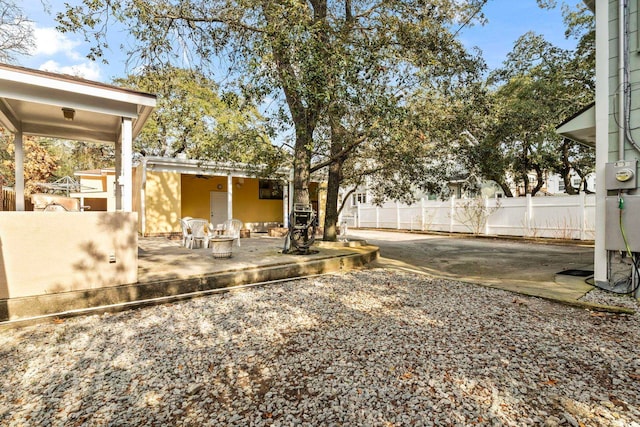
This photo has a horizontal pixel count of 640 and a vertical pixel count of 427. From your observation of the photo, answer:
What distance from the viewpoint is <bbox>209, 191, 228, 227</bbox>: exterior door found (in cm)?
1360

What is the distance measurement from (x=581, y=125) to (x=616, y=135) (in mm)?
694

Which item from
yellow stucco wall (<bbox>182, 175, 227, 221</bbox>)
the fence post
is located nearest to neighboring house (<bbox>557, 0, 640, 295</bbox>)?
the fence post

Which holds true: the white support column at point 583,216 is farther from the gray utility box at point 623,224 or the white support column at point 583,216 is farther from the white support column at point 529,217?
the gray utility box at point 623,224

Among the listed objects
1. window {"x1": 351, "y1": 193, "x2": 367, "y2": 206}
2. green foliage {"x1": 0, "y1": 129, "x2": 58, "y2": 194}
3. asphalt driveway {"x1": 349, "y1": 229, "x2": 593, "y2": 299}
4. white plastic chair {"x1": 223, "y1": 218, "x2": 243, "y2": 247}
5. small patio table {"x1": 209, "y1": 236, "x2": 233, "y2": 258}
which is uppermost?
A: green foliage {"x1": 0, "y1": 129, "x2": 58, "y2": 194}

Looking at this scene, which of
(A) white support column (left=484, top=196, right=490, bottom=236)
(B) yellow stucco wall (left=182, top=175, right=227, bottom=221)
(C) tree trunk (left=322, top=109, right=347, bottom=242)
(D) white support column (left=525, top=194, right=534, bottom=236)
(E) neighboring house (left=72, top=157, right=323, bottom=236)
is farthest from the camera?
(A) white support column (left=484, top=196, right=490, bottom=236)

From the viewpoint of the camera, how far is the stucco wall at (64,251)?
3.68 m

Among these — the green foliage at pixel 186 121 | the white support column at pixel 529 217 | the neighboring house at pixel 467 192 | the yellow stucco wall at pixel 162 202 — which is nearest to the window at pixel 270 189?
the green foliage at pixel 186 121

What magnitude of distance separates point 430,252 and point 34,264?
9.17m

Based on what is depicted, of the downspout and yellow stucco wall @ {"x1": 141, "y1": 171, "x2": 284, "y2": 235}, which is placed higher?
the downspout

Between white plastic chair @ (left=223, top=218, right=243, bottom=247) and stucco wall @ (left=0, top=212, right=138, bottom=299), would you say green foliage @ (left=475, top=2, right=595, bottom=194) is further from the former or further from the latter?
stucco wall @ (left=0, top=212, right=138, bottom=299)

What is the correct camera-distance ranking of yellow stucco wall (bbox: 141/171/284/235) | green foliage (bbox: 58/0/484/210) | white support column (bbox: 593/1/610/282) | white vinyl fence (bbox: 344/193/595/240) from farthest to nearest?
white vinyl fence (bbox: 344/193/595/240) → yellow stucco wall (bbox: 141/171/284/235) → green foliage (bbox: 58/0/484/210) → white support column (bbox: 593/1/610/282)

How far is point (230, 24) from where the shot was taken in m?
6.56

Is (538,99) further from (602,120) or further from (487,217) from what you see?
(602,120)

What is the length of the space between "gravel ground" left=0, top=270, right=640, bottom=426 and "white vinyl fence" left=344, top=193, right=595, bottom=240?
909 centimetres
